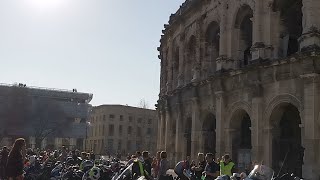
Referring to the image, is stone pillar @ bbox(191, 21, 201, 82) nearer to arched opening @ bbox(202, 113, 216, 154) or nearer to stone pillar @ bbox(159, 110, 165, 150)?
arched opening @ bbox(202, 113, 216, 154)

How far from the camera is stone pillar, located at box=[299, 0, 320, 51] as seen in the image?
17.0m

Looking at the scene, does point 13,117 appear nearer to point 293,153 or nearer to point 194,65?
point 194,65

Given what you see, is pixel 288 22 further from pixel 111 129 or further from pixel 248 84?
pixel 111 129

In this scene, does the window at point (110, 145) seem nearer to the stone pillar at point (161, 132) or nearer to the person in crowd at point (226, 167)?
the stone pillar at point (161, 132)

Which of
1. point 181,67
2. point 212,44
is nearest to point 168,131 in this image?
point 181,67

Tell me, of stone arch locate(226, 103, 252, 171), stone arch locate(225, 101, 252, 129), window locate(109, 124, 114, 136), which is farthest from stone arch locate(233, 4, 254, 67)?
window locate(109, 124, 114, 136)

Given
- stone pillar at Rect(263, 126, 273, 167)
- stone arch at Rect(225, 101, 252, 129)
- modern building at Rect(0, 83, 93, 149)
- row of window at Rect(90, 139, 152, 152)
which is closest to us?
stone pillar at Rect(263, 126, 273, 167)

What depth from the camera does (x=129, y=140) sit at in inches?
3164

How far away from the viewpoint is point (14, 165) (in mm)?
10055

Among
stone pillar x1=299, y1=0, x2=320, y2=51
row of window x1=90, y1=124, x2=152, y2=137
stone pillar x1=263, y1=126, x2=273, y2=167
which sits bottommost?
stone pillar x1=263, y1=126, x2=273, y2=167

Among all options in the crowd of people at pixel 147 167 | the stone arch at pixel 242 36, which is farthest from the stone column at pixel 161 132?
the crowd of people at pixel 147 167

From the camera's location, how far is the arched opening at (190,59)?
26.9 metres

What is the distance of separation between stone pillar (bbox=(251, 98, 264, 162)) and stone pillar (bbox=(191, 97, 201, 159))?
5469 mm

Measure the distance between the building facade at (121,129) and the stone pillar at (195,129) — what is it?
5278 centimetres
